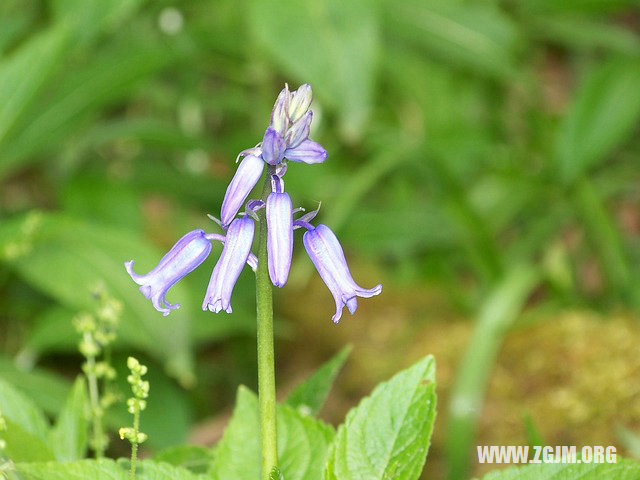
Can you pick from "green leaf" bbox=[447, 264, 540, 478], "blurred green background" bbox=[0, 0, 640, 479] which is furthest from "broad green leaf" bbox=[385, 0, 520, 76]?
"green leaf" bbox=[447, 264, 540, 478]

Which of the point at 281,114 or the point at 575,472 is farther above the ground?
the point at 281,114

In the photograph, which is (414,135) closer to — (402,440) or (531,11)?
(531,11)

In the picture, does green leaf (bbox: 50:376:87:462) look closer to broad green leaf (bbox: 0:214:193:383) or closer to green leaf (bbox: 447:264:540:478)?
broad green leaf (bbox: 0:214:193:383)

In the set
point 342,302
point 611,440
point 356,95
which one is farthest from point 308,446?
point 356,95

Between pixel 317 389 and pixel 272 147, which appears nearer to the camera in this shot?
pixel 272 147

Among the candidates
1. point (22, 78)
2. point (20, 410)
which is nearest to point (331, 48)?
point (22, 78)

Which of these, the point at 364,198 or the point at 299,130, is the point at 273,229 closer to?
the point at 299,130
